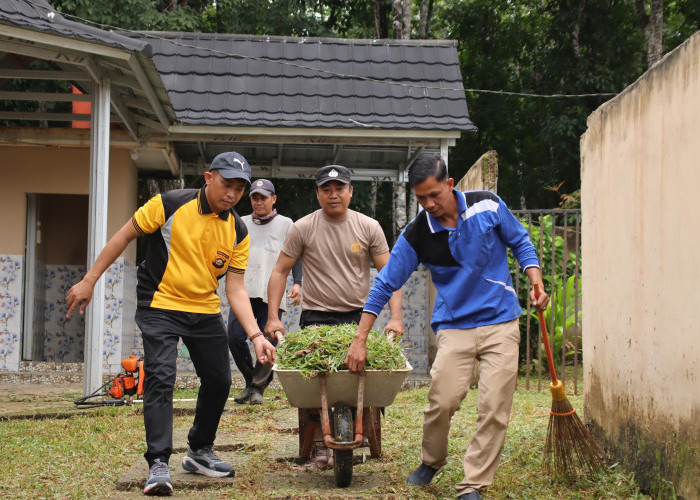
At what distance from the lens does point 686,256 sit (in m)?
4.36

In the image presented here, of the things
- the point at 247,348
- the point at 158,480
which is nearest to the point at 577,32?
the point at 247,348

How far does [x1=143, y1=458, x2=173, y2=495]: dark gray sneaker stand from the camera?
489 cm

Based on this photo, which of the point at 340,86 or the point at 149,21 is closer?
the point at 340,86

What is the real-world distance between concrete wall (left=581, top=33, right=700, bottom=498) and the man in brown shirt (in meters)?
1.52

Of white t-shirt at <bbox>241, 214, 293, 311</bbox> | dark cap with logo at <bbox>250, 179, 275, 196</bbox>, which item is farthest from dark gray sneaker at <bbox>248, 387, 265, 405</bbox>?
dark cap with logo at <bbox>250, 179, 275, 196</bbox>

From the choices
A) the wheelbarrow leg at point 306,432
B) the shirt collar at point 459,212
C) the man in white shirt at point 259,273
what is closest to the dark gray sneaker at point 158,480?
the wheelbarrow leg at point 306,432

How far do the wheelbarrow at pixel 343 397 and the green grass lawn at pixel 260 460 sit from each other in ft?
0.91

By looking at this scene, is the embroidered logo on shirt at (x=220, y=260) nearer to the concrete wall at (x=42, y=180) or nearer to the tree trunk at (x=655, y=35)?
the concrete wall at (x=42, y=180)

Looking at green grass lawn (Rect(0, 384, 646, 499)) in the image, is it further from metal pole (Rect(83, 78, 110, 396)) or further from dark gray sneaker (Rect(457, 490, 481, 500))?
metal pole (Rect(83, 78, 110, 396))

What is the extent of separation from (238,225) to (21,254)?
22.0 ft

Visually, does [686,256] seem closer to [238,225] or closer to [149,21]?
[238,225]

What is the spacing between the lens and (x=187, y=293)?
17.3ft

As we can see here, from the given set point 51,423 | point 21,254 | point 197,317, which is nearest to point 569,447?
point 197,317

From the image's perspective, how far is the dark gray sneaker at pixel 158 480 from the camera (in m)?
4.89
